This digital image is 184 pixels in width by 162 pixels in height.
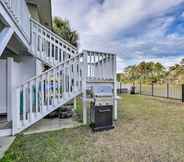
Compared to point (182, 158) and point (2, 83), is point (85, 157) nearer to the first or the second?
point (182, 158)

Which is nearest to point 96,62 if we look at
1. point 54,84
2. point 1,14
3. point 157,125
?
point 54,84

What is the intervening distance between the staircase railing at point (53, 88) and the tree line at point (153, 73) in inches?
1158

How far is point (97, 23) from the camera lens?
12.3 metres

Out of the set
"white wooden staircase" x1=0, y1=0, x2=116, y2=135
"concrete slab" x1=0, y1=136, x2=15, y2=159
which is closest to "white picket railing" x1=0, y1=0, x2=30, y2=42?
"white wooden staircase" x1=0, y1=0, x2=116, y2=135

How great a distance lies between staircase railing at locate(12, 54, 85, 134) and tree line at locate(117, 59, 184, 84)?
29404mm

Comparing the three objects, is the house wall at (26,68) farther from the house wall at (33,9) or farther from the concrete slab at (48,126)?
the house wall at (33,9)

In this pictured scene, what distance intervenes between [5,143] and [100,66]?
3474 millimetres

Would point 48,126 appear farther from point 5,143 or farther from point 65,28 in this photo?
point 65,28

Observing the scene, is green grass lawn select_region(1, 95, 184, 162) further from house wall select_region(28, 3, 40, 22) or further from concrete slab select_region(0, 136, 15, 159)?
house wall select_region(28, 3, 40, 22)

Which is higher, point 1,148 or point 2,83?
point 2,83

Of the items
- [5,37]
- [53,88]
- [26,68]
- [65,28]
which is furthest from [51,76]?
[65,28]

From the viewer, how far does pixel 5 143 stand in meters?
3.18

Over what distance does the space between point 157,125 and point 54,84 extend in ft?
10.7

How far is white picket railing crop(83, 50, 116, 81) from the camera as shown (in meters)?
5.00
